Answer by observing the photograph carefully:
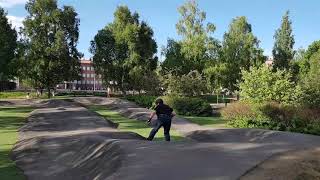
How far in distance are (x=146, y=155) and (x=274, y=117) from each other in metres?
15.5

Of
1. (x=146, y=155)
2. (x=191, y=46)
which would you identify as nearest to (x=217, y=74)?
(x=191, y=46)

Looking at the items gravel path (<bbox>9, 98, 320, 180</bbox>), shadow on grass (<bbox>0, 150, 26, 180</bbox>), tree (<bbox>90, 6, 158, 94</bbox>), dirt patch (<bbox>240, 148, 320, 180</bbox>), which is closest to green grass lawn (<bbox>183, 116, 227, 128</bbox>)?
gravel path (<bbox>9, 98, 320, 180</bbox>)

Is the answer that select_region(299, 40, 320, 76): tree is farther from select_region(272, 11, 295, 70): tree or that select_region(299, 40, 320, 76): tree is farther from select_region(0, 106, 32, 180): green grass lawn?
select_region(0, 106, 32, 180): green grass lawn

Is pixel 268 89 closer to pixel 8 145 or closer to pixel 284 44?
pixel 8 145

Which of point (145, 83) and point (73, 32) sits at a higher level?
point (73, 32)

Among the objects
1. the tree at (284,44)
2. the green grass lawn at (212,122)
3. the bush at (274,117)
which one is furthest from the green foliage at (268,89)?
the tree at (284,44)

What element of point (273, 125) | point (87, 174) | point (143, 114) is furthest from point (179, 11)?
point (87, 174)

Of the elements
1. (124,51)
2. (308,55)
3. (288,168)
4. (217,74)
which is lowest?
(288,168)

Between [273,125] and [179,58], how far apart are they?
144 feet

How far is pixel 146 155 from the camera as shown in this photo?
12766 mm

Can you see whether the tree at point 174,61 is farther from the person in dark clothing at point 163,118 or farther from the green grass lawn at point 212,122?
the person in dark clothing at point 163,118

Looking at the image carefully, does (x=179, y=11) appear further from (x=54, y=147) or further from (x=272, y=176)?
(x=272, y=176)

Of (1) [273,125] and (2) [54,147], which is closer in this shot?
(2) [54,147]

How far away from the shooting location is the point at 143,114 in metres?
33.5
